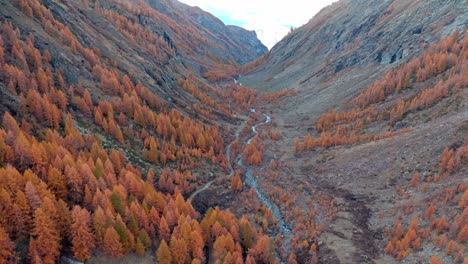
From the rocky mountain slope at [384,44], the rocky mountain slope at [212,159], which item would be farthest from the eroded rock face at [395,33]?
the rocky mountain slope at [212,159]

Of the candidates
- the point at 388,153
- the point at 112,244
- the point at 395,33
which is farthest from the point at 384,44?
the point at 112,244

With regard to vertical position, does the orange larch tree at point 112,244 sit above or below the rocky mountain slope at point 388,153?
below

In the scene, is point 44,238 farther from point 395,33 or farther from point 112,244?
point 395,33

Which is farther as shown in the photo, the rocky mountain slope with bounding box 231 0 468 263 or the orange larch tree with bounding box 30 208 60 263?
the rocky mountain slope with bounding box 231 0 468 263

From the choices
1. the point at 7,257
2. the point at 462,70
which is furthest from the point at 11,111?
the point at 462,70

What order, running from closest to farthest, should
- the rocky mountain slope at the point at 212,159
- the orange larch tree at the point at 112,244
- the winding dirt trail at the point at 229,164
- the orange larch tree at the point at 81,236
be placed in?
the orange larch tree at the point at 81,236 < the orange larch tree at the point at 112,244 < the rocky mountain slope at the point at 212,159 < the winding dirt trail at the point at 229,164

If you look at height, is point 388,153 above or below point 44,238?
above

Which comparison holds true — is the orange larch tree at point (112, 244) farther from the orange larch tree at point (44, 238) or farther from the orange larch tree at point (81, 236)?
the orange larch tree at point (44, 238)

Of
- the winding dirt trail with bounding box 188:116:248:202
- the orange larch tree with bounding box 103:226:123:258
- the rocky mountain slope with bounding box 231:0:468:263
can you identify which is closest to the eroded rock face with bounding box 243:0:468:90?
the rocky mountain slope with bounding box 231:0:468:263

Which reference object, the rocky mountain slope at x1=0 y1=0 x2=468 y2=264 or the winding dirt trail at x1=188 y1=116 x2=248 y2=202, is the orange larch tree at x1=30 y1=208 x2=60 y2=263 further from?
the winding dirt trail at x1=188 y1=116 x2=248 y2=202

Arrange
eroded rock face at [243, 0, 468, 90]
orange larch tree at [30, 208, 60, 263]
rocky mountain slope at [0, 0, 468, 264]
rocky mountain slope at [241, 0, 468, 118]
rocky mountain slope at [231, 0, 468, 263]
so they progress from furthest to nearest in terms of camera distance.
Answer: rocky mountain slope at [241, 0, 468, 118] → eroded rock face at [243, 0, 468, 90] → rocky mountain slope at [231, 0, 468, 263] → rocky mountain slope at [0, 0, 468, 264] → orange larch tree at [30, 208, 60, 263]

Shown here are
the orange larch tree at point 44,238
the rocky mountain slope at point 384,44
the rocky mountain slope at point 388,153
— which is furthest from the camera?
the rocky mountain slope at point 384,44

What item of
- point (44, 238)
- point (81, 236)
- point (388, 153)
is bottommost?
point (44, 238)
